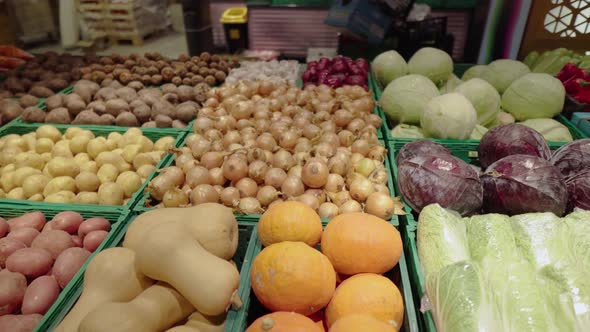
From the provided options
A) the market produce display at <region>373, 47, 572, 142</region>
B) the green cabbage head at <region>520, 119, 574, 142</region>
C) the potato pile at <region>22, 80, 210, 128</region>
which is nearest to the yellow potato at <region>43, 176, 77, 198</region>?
the potato pile at <region>22, 80, 210, 128</region>

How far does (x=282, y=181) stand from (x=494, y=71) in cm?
211

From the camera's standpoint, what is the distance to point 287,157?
1.99 m

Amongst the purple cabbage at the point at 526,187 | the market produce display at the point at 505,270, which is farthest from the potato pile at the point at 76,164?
the purple cabbage at the point at 526,187

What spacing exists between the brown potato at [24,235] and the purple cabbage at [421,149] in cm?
184

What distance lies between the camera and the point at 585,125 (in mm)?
2439

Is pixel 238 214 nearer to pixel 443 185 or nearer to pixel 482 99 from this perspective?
pixel 443 185

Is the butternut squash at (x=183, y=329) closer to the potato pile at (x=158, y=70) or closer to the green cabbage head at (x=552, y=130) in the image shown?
the green cabbage head at (x=552, y=130)

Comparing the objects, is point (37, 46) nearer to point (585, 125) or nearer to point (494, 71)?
point (494, 71)

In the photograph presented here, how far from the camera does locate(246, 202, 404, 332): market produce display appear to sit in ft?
3.84

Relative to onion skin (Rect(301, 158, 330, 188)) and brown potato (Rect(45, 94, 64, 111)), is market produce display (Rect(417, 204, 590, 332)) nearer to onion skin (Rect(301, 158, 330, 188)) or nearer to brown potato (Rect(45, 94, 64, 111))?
onion skin (Rect(301, 158, 330, 188))

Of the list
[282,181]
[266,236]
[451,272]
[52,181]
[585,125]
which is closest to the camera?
[451,272]

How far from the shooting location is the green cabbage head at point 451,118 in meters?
2.27

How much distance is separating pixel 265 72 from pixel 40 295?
2.67 m

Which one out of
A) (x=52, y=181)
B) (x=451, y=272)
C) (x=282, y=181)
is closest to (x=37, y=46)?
(x=52, y=181)
